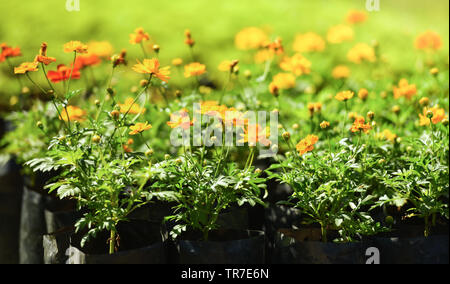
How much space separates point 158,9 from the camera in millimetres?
4934

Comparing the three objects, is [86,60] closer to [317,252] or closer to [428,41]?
[317,252]

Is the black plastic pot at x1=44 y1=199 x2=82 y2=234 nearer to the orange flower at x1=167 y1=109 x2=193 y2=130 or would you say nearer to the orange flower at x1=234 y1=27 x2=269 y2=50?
the orange flower at x1=167 y1=109 x2=193 y2=130

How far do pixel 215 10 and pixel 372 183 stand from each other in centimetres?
361

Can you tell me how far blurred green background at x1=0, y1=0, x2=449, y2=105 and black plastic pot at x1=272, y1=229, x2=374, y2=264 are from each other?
111 inches

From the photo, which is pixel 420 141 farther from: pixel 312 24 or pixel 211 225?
pixel 312 24

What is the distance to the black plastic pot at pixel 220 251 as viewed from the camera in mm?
1445

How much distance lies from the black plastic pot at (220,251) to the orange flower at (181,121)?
323 mm

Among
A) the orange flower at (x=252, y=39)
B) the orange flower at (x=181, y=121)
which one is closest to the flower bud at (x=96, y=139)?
the orange flower at (x=181, y=121)

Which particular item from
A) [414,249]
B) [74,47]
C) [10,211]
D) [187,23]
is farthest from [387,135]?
[187,23]

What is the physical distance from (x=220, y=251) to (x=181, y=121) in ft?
1.27

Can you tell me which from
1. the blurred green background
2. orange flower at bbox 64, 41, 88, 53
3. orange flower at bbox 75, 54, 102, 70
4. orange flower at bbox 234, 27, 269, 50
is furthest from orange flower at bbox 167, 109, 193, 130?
the blurred green background

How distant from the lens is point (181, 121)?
1.52m

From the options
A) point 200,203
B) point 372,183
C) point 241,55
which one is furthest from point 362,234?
point 241,55

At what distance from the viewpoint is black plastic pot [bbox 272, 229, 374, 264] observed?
4.79 ft
